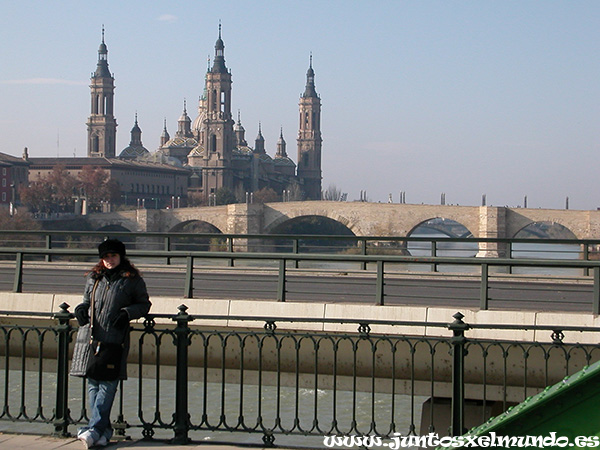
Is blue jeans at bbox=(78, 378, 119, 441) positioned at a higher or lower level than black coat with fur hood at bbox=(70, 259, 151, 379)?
lower

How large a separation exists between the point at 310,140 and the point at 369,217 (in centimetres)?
10197

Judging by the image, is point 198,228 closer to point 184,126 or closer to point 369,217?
point 369,217

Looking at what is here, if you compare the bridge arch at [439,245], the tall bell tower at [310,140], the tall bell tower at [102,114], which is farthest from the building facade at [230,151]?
the bridge arch at [439,245]

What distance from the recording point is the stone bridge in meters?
65.3

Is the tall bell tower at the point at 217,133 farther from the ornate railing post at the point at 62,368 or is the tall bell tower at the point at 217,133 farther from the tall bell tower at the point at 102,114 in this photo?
the ornate railing post at the point at 62,368

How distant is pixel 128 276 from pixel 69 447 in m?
1.22

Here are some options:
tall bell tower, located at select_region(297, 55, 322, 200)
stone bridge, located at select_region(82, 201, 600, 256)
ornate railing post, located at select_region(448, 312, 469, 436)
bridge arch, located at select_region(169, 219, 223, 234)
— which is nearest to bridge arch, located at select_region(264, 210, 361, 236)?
stone bridge, located at select_region(82, 201, 600, 256)

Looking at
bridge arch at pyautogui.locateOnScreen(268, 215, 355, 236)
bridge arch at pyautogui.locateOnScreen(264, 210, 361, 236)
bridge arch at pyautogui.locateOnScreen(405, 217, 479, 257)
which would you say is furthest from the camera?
bridge arch at pyautogui.locateOnScreen(268, 215, 355, 236)

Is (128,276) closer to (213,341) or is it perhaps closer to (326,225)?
(213,341)

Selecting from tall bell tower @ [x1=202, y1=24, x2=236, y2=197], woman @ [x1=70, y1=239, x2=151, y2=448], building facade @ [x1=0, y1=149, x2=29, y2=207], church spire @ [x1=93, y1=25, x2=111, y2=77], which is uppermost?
church spire @ [x1=93, y1=25, x2=111, y2=77]

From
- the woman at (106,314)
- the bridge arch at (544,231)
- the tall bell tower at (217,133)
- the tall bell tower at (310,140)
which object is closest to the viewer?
the woman at (106,314)

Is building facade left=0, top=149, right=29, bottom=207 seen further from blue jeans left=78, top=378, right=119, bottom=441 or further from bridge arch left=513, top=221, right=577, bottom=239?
blue jeans left=78, top=378, right=119, bottom=441

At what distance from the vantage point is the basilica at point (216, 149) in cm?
13912

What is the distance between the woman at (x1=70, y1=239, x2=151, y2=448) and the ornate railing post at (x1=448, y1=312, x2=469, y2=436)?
80.7 inches
